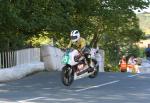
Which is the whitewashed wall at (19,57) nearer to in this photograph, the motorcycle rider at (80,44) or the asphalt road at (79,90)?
the asphalt road at (79,90)

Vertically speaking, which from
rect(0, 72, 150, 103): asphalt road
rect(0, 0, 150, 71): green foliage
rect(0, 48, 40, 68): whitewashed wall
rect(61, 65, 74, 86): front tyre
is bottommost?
rect(0, 72, 150, 103): asphalt road

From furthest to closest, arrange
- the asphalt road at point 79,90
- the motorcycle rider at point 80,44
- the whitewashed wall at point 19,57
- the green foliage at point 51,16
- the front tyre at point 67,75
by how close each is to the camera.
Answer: the green foliage at point 51,16 < the whitewashed wall at point 19,57 < the motorcycle rider at point 80,44 < the front tyre at point 67,75 < the asphalt road at point 79,90

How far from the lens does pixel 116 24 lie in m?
35.0

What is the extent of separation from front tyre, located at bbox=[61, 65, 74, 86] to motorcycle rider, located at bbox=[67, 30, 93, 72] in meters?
→ 0.76

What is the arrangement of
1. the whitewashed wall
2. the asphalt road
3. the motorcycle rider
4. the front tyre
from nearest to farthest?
the asphalt road → the front tyre → the motorcycle rider → the whitewashed wall

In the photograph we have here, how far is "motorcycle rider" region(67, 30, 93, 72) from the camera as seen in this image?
15.7 meters

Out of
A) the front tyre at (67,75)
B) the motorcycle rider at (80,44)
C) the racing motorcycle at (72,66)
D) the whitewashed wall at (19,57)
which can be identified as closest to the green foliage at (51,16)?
the whitewashed wall at (19,57)

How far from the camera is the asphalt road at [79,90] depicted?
12633 mm

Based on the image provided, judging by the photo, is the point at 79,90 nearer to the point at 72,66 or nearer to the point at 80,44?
the point at 72,66

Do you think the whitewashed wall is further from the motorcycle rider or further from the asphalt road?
the motorcycle rider

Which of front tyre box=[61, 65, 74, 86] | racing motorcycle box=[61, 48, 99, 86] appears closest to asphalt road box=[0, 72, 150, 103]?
front tyre box=[61, 65, 74, 86]

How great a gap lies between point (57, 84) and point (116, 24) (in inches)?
755

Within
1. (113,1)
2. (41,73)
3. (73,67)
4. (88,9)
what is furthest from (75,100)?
(113,1)

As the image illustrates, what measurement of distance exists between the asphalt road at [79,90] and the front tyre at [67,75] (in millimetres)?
167
